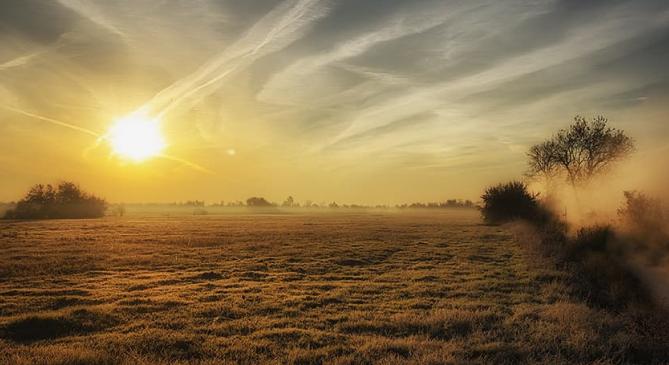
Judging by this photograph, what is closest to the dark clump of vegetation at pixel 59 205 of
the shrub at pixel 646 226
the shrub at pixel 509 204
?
the shrub at pixel 509 204

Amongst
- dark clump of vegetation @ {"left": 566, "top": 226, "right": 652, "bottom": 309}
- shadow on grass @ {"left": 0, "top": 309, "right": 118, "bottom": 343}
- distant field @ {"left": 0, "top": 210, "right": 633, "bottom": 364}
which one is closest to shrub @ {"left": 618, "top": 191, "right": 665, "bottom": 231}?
dark clump of vegetation @ {"left": 566, "top": 226, "right": 652, "bottom": 309}

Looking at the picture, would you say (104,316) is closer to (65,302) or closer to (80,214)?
(65,302)

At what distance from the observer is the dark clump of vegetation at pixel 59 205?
318 ft

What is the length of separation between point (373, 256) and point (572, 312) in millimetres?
17312

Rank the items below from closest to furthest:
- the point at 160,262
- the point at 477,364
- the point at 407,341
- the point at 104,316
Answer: the point at 477,364 < the point at 407,341 < the point at 104,316 < the point at 160,262

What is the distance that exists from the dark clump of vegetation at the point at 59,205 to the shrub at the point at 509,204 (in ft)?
330

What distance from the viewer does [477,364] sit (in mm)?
10125

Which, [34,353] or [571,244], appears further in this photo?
[571,244]

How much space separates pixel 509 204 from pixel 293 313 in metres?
63.9

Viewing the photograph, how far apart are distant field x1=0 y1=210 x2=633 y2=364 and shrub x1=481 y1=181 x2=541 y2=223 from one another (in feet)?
133

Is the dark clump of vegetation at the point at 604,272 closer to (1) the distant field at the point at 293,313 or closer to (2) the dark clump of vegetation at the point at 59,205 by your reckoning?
(1) the distant field at the point at 293,313

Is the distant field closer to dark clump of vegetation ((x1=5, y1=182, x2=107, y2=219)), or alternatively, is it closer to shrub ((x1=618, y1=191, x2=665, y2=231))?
shrub ((x1=618, y1=191, x2=665, y2=231))

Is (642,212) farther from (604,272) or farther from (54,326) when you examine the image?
(54,326)

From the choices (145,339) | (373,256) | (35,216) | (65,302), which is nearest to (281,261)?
(373,256)
